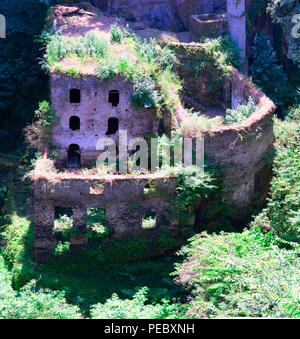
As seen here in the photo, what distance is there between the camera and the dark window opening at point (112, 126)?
147 feet

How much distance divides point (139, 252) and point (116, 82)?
9149mm

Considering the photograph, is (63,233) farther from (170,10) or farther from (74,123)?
(170,10)

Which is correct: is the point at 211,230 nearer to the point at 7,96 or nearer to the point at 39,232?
the point at 39,232

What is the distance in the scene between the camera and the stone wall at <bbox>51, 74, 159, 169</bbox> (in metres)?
43.9

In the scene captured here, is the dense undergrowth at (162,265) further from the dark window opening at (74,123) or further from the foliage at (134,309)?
the dark window opening at (74,123)

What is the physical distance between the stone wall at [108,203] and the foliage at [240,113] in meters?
5.33

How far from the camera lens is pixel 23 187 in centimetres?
4603

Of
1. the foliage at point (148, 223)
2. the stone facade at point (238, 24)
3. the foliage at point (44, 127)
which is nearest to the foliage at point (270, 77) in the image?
the stone facade at point (238, 24)

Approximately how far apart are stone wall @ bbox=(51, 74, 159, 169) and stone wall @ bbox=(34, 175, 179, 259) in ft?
20.0

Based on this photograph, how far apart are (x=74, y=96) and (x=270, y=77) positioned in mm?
12159

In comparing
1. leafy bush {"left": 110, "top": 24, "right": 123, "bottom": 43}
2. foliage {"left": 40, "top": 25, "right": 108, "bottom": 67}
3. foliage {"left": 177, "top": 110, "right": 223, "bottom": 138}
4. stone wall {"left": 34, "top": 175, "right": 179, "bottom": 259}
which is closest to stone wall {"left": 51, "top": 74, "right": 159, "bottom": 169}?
foliage {"left": 40, "top": 25, "right": 108, "bottom": 67}

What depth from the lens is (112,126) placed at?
45.0 metres

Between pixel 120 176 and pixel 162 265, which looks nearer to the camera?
pixel 120 176

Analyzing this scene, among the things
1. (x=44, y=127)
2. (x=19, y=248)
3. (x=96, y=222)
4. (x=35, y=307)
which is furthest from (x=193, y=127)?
(x=35, y=307)
